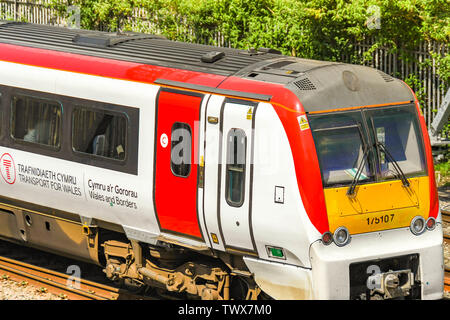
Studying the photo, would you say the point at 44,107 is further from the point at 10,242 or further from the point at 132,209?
the point at 10,242

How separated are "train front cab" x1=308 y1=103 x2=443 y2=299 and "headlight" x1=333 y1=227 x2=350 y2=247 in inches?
0.4

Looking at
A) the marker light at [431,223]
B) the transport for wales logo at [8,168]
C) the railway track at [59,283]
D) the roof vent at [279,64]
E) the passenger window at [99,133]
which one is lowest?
the railway track at [59,283]

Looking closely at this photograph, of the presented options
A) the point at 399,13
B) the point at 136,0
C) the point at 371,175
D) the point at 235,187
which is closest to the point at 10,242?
the point at 235,187

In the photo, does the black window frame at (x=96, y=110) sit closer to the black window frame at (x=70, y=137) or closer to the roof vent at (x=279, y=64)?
the black window frame at (x=70, y=137)

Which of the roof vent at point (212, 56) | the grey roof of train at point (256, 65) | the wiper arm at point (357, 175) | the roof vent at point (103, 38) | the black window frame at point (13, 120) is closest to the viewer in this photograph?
the wiper arm at point (357, 175)

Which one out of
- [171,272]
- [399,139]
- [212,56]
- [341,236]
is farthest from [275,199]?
[212,56]

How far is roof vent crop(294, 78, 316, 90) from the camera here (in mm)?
9906

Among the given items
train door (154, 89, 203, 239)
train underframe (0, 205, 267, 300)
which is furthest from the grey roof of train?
train underframe (0, 205, 267, 300)

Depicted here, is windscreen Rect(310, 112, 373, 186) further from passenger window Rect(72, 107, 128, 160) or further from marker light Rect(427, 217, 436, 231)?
passenger window Rect(72, 107, 128, 160)

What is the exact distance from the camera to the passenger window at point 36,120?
38.8 feet

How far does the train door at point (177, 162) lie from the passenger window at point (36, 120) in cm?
179

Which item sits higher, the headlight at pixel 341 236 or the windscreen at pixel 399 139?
the windscreen at pixel 399 139

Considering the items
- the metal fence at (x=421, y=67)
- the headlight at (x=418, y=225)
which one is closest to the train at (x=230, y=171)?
the headlight at (x=418, y=225)

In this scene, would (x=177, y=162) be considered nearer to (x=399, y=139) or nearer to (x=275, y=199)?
(x=275, y=199)
